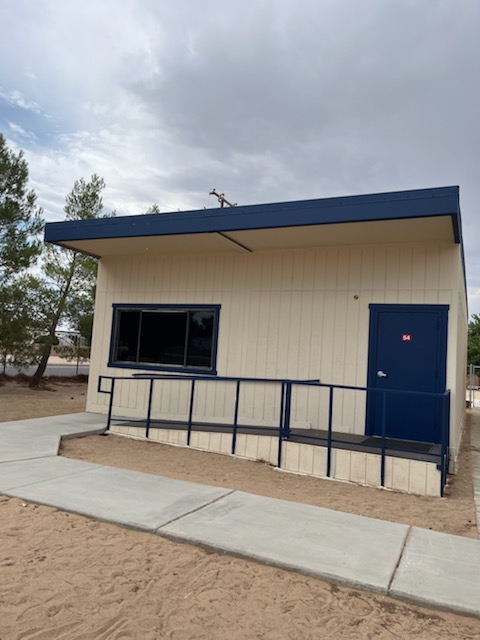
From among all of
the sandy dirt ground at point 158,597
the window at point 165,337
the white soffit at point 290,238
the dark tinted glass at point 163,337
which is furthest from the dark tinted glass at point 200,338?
the sandy dirt ground at point 158,597

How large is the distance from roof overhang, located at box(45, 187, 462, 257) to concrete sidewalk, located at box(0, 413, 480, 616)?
3.81 metres

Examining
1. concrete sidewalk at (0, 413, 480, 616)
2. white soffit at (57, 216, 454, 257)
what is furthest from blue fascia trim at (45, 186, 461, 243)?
concrete sidewalk at (0, 413, 480, 616)

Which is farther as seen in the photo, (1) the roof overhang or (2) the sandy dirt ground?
(1) the roof overhang

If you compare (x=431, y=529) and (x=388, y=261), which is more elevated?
(x=388, y=261)

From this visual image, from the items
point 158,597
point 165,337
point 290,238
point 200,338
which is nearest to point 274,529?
point 158,597

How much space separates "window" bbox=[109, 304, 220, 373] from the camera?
29.6 feet

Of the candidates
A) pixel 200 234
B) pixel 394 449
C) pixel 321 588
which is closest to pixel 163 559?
pixel 321 588

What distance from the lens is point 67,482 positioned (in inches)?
199

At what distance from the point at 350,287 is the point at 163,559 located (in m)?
5.48

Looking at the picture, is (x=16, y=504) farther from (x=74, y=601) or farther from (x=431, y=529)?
(x=431, y=529)

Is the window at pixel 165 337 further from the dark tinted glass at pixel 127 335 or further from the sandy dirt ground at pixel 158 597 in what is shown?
the sandy dirt ground at pixel 158 597

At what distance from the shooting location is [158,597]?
291 cm

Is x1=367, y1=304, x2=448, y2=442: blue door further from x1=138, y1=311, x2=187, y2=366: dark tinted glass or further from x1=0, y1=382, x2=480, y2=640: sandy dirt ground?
x1=0, y1=382, x2=480, y2=640: sandy dirt ground

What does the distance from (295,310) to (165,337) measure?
271cm
